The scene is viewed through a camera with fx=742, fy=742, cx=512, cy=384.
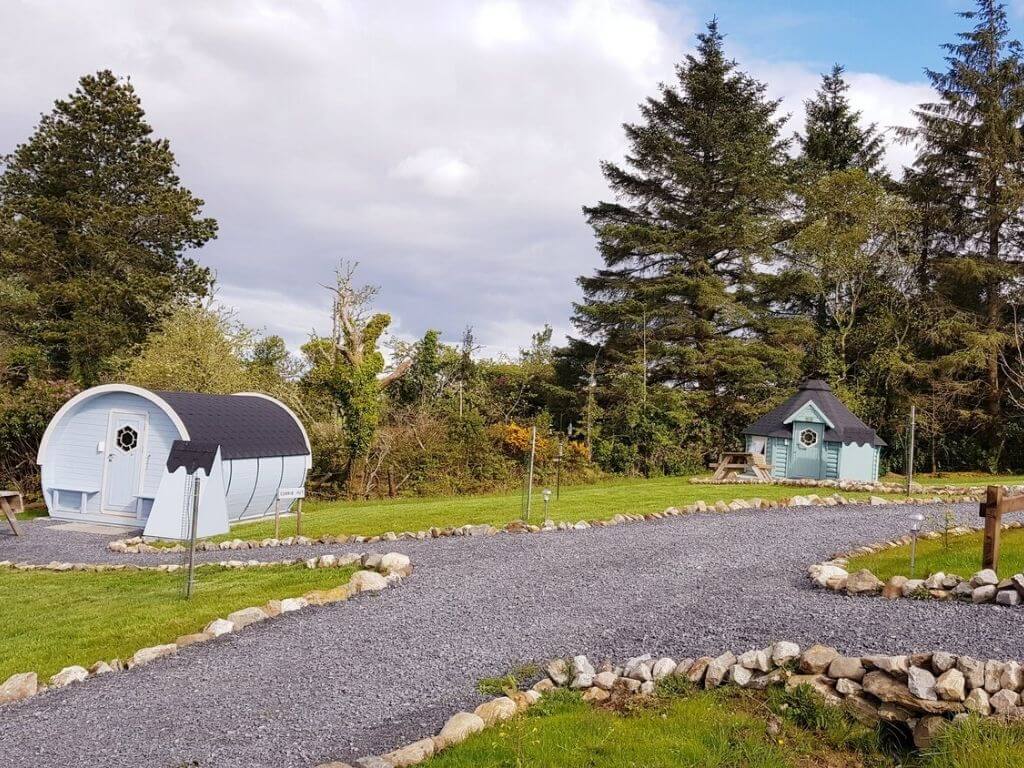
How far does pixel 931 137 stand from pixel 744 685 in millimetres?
27156

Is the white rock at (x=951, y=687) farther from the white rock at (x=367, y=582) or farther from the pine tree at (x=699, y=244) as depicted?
the pine tree at (x=699, y=244)

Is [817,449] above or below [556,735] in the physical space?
above

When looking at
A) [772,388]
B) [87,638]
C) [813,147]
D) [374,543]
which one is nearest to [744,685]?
[87,638]

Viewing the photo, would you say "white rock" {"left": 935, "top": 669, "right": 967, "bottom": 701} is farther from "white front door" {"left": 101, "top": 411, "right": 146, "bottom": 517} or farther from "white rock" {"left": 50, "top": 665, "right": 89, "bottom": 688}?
"white front door" {"left": 101, "top": 411, "right": 146, "bottom": 517}

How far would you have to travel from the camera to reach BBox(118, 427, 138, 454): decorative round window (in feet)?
47.1

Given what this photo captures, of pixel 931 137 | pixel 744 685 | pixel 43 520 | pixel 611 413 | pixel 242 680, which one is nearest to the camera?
pixel 744 685

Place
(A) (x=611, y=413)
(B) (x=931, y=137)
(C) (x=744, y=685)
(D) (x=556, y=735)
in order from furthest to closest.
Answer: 1. (B) (x=931, y=137)
2. (A) (x=611, y=413)
3. (C) (x=744, y=685)
4. (D) (x=556, y=735)

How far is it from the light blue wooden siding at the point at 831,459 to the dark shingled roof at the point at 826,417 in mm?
193

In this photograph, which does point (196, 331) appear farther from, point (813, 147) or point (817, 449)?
point (813, 147)

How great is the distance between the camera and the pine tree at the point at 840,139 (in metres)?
32.3

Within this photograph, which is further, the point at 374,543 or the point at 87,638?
the point at 374,543

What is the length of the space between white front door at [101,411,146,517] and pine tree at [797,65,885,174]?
93.5ft

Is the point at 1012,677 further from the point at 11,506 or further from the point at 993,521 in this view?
the point at 11,506

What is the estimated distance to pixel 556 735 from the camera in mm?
4207
